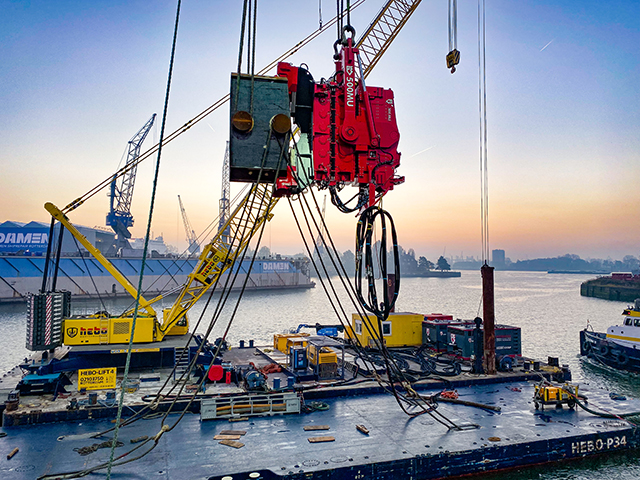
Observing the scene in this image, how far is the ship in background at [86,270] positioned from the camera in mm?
79000

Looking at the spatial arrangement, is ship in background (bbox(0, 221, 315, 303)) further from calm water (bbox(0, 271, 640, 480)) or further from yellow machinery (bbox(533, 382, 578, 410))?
yellow machinery (bbox(533, 382, 578, 410))

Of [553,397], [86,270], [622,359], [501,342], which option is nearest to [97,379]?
[553,397]

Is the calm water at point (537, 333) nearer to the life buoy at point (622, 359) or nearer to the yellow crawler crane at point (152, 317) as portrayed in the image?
the life buoy at point (622, 359)

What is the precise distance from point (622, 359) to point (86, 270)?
93.7m

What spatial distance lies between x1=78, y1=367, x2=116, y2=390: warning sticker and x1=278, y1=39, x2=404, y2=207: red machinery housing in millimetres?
11087

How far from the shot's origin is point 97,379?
16.4 m

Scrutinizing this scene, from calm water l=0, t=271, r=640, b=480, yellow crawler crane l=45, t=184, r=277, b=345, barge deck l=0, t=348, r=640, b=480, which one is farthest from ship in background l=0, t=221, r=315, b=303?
barge deck l=0, t=348, r=640, b=480

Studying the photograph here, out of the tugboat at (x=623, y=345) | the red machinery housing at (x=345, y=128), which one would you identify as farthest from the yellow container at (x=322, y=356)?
the tugboat at (x=623, y=345)

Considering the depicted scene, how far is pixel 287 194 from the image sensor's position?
9.98 meters

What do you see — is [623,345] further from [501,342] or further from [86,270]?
[86,270]

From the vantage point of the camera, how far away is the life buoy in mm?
32406

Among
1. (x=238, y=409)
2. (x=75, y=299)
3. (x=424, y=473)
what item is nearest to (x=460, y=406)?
(x=424, y=473)

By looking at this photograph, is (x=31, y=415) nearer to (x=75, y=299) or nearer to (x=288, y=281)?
(x=75, y=299)

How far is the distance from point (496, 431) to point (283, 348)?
14.3 meters
